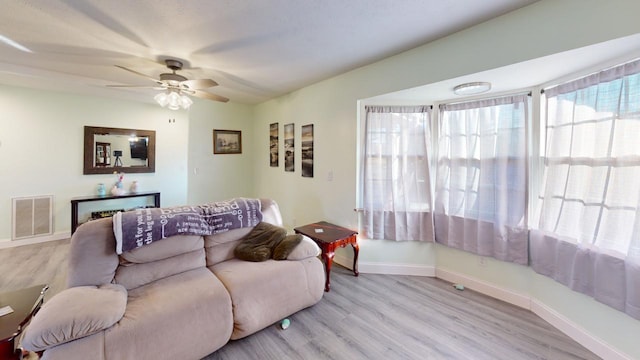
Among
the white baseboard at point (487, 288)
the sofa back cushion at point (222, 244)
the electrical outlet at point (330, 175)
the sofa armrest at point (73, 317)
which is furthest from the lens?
the electrical outlet at point (330, 175)

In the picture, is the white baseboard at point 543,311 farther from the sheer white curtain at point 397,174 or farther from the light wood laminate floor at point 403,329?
the sheer white curtain at point 397,174

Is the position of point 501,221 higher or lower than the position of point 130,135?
lower

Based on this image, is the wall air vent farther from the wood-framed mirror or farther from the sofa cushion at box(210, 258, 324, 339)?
the sofa cushion at box(210, 258, 324, 339)

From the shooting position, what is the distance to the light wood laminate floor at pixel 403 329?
5.83ft

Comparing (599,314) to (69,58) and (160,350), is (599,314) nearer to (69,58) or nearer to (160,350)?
(160,350)

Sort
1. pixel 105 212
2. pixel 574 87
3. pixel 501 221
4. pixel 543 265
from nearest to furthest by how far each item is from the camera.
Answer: pixel 574 87, pixel 543 265, pixel 501 221, pixel 105 212

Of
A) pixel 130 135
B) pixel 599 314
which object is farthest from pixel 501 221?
pixel 130 135

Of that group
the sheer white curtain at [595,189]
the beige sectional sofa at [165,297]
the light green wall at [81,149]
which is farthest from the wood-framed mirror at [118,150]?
the sheer white curtain at [595,189]

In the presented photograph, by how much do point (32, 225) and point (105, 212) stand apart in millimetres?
893

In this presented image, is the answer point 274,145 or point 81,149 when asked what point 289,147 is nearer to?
point 274,145

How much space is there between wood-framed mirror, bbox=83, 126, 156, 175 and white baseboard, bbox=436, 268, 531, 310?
5481 mm

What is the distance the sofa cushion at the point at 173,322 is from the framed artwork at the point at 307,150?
2144 mm

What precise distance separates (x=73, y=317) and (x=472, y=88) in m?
3.32

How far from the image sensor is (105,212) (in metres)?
4.45
